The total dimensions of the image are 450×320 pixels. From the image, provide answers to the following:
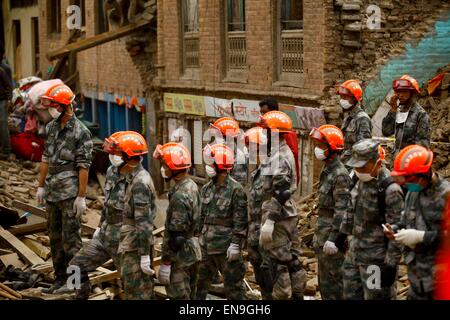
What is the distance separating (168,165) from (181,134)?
10316 millimetres

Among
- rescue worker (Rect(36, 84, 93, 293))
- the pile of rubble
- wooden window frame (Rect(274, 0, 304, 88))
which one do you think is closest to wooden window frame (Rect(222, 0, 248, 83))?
wooden window frame (Rect(274, 0, 304, 88))

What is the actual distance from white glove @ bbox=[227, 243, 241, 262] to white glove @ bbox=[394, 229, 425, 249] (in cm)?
275

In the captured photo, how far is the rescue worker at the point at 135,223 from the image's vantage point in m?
9.20

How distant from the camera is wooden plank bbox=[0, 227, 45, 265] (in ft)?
40.4

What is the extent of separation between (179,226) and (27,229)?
5.15 meters

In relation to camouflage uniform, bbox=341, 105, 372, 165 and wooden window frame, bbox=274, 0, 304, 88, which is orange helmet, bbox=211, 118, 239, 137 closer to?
camouflage uniform, bbox=341, 105, 372, 165

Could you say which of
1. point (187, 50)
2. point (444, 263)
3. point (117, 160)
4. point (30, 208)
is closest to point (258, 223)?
point (117, 160)

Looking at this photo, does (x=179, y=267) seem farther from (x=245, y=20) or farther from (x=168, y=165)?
(x=245, y=20)

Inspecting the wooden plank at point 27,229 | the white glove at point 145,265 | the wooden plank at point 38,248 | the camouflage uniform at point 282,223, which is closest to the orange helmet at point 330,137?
the camouflage uniform at point 282,223

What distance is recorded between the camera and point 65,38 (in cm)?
2830

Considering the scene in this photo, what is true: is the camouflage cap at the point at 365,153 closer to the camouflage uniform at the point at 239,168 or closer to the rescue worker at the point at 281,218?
the rescue worker at the point at 281,218

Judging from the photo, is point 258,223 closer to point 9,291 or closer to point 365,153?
point 365,153

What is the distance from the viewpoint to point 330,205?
32.3ft
